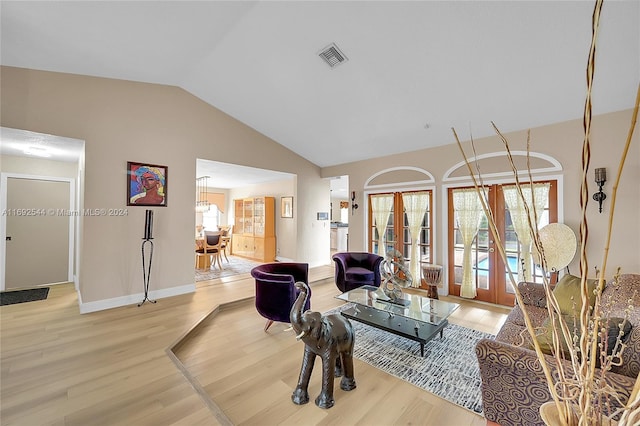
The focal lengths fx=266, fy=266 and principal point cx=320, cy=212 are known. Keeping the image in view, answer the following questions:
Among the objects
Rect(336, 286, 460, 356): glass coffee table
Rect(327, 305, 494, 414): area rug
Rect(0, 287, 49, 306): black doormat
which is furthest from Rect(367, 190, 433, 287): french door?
Rect(0, 287, 49, 306): black doormat

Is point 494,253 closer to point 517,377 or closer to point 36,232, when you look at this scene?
point 517,377

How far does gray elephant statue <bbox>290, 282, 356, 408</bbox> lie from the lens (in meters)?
1.87

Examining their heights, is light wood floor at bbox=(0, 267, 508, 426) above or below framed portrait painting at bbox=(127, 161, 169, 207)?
below

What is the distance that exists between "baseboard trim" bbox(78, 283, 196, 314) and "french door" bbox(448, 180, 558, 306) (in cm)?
444

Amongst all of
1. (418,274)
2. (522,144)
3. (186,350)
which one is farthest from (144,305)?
(522,144)

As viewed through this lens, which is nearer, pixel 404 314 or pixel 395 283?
pixel 404 314

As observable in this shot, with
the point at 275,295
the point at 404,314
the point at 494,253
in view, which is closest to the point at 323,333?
the point at 275,295

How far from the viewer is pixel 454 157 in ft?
14.6

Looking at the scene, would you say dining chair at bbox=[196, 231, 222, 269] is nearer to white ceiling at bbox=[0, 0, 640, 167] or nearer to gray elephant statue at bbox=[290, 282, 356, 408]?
white ceiling at bbox=[0, 0, 640, 167]

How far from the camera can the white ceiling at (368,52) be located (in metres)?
2.43

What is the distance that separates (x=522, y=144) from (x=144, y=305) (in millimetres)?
5827

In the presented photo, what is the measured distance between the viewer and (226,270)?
6062 millimetres

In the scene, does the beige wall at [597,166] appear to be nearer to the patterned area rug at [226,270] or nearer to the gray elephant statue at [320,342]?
the gray elephant statue at [320,342]

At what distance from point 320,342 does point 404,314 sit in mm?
1295
